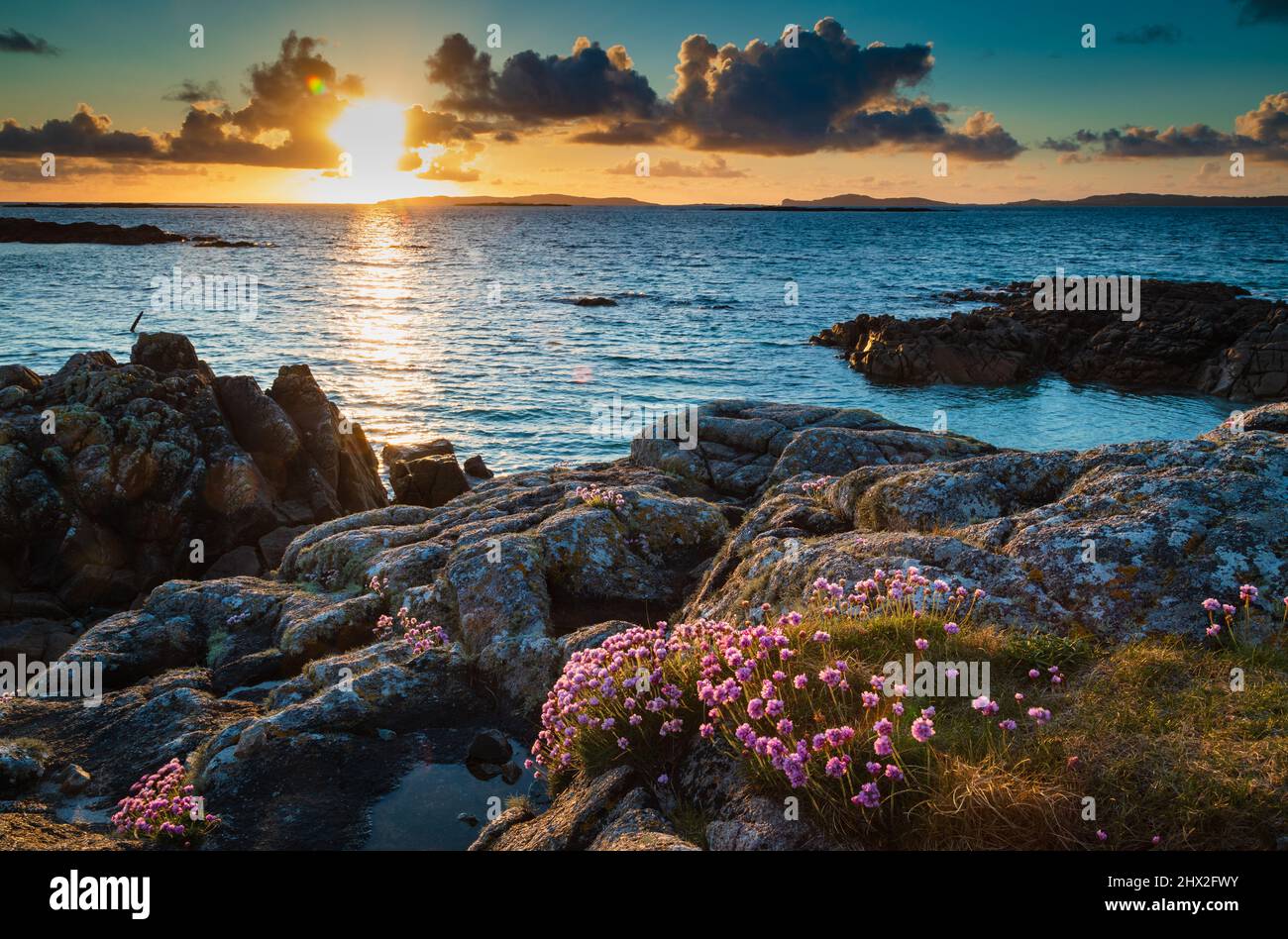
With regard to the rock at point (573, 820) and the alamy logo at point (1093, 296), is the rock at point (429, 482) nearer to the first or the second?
the rock at point (573, 820)

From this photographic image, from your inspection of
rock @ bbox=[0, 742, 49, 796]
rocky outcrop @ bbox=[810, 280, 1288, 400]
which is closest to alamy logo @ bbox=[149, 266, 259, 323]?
rocky outcrop @ bbox=[810, 280, 1288, 400]

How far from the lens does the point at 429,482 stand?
83.5 feet

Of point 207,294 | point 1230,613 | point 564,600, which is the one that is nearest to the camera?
point 1230,613

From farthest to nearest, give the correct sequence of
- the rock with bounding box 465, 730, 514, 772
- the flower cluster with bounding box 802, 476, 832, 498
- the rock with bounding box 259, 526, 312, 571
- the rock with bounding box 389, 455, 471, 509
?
1. the rock with bounding box 389, 455, 471, 509
2. the rock with bounding box 259, 526, 312, 571
3. the flower cluster with bounding box 802, 476, 832, 498
4. the rock with bounding box 465, 730, 514, 772

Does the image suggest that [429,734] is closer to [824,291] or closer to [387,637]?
[387,637]

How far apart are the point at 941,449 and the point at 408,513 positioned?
10.9 m

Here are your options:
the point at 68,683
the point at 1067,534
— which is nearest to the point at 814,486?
the point at 1067,534

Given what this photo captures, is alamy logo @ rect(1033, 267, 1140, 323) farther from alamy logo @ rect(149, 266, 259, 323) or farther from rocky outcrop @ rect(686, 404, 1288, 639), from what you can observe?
alamy logo @ rect(149, 266, 259, 323)

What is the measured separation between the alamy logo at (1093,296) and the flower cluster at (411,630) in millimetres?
55151

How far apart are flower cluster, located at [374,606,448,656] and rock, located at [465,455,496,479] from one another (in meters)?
18.4

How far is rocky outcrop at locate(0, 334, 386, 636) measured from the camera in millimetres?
19422

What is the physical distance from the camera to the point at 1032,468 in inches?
362
